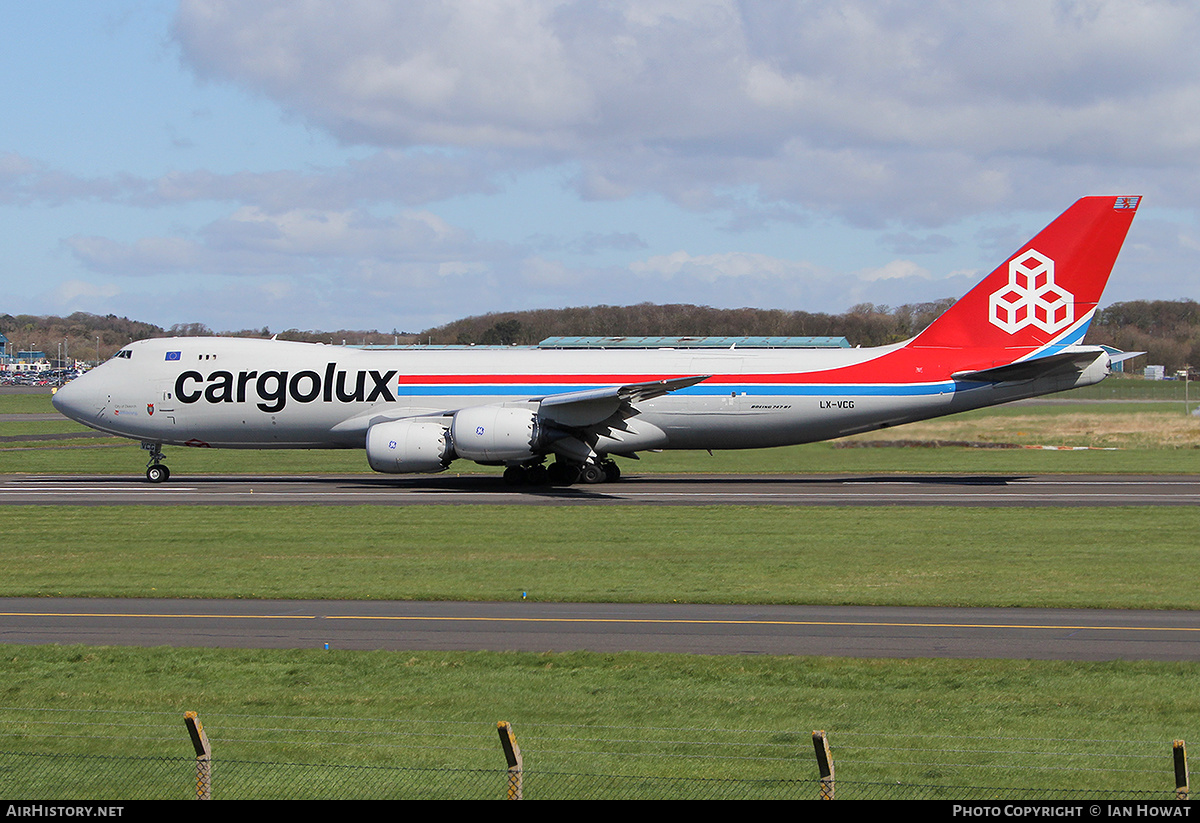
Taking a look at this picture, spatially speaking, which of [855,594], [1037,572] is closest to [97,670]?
[855,594]

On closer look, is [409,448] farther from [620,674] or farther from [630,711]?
[630,711]

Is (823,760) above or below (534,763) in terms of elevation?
above

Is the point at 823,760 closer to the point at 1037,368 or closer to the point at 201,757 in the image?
the point at 201,757

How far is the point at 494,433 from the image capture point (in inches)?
1454

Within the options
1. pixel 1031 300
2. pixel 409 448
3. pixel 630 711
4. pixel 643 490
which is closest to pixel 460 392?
pixel 409 448

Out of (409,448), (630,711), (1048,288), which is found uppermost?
(1048,288)

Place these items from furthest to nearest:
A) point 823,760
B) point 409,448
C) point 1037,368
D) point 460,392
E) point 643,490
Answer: point 460,392, point 643,490, point 1037,368, point 409,448, point 823,760

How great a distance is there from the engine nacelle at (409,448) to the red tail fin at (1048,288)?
17370 millimetres

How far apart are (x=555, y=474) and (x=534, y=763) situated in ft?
97.0

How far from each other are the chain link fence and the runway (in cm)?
2197

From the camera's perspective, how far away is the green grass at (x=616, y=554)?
20516mm

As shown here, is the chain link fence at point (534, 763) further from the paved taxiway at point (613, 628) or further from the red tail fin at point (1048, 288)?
the red tail fin at point (1048, 288)

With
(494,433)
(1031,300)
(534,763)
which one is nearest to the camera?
(534,763)

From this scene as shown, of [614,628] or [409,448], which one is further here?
[409,448]
